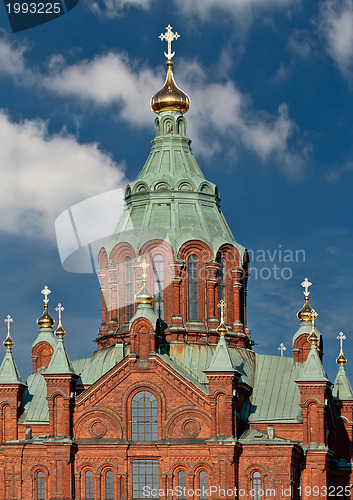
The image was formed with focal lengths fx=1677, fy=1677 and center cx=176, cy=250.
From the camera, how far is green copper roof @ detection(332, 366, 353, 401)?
298ft

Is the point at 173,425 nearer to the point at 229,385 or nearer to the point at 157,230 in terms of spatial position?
the point at 229,385

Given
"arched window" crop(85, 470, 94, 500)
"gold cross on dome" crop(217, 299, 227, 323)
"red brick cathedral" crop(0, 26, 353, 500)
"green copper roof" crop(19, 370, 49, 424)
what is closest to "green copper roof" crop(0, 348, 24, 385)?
"red brick cathedral" crop(0, 26, 353, 500)

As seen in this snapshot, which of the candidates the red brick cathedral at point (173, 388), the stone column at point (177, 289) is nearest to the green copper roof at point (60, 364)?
the red brick cathedral at point (173, 388)

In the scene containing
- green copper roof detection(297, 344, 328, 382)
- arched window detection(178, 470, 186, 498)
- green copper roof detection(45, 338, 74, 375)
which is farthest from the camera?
green copper roof detection(297, 344, 328, 382)

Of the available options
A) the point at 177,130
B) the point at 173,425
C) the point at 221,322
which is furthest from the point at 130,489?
the point at 177,130

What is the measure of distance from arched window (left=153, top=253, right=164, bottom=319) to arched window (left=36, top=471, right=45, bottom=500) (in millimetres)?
10708

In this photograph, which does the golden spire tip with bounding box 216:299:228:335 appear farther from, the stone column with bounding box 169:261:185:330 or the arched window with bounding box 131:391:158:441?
the arched window with bounding box 131:391:158:441

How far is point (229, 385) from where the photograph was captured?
81.2 m

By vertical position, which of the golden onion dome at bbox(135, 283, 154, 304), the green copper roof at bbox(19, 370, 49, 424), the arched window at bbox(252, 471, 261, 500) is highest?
the golden onion dome at bbox(135, 283, 154, 304)

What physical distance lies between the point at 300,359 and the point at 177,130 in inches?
567

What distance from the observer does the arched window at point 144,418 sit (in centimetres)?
8269

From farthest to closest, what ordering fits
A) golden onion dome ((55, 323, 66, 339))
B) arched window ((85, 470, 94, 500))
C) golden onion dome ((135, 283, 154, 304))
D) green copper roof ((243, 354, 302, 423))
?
golden onion dome ((55, 323, 66, 339)) → green copper roof ((243, 354, 302, 423)) → golden onion dome ((135, 283, 154, 304)) → arched window ((85, 470, 94, 500))

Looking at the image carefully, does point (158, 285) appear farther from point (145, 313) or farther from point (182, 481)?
point (182, 481)

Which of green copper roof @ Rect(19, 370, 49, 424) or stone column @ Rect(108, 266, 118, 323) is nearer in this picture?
green copper roof @ Rect(19, 370, 49, 424)
